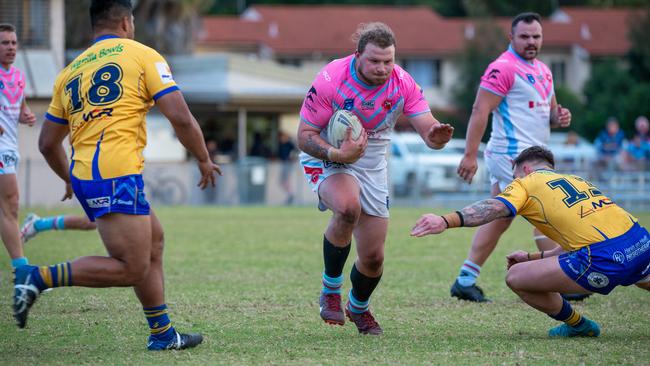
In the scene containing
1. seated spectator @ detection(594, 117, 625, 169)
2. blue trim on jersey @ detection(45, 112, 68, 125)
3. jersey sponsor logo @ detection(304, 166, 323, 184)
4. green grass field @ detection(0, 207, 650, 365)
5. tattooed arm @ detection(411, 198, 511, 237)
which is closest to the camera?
tattooed arm @ detection(411, 198, 511, 237)

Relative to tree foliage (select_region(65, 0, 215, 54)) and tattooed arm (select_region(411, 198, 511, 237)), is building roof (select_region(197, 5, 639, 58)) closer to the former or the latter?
tree foliage (select_region(65, 0, 215, 54))

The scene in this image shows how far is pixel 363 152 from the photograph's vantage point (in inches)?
272

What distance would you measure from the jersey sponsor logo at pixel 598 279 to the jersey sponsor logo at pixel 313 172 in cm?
208

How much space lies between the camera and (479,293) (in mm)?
9164

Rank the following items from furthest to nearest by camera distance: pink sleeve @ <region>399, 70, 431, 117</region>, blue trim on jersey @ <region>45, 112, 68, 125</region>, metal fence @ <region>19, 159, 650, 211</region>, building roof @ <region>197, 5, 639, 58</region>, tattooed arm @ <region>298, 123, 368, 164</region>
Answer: building roof @ <region>197, 5, 639, 58</region>, metal fence @ <region>19, 159, 650, 211</region>, pink sleeve @ <region>399, 70, 431, 117</region>, tattooed arm @ <region>298, 123, 368, 164</region>, blue trim on jersey @ <region>45, 112, 68, 125</region>

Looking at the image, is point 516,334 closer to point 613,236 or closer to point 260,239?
point 613,236

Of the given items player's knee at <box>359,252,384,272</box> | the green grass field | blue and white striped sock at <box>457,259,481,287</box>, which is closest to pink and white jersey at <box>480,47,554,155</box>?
Answer: blue and white striped sock at <box>457,259,481,287</box>

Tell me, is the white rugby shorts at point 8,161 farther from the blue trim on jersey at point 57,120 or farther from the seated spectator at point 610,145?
the seated spectator at point 610,145

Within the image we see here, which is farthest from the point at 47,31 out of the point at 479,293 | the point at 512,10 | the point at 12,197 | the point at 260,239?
the point at 512,10

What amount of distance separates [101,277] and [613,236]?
3.39 m

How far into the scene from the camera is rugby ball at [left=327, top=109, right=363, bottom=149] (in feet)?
22.8

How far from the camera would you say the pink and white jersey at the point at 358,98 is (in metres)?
7.24

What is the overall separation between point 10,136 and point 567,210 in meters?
5.61

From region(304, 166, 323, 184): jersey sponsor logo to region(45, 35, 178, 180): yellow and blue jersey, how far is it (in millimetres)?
1527
